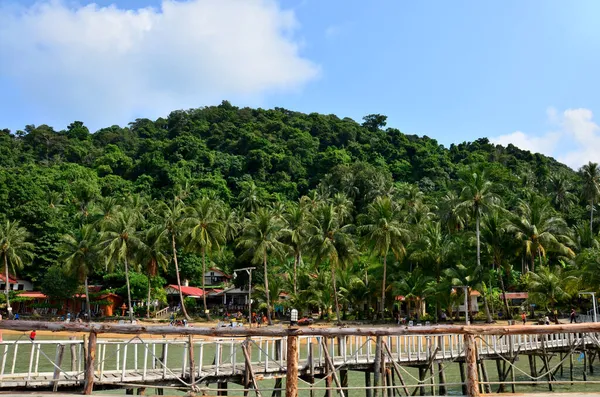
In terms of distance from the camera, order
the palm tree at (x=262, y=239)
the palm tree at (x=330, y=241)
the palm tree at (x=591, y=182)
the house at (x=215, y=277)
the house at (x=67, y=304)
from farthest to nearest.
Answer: the house at (x=215, y=277) → the palm tree at (x=591, y=182) → the house at (x=67, y=304) → the palm tree at (x=262, y=239) → the palm tree at (x=330, y=241)

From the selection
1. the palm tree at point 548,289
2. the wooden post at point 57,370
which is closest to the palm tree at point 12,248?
the wooden post at point 57,370

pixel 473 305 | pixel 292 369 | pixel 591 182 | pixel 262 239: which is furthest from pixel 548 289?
pixel 292 369

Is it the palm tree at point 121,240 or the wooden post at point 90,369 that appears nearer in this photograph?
the wooden post at point 90,369

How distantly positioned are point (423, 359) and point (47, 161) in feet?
316

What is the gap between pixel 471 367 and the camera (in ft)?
25.3

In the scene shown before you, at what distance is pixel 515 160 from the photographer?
310ft

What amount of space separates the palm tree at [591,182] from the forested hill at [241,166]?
472 centimetres

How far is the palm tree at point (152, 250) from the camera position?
53.6 m

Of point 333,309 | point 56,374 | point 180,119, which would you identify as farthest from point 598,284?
point 180,119

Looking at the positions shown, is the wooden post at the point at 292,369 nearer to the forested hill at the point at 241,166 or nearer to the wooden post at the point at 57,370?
the wooden post at the point at 57,370

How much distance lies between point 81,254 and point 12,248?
30.4 ft

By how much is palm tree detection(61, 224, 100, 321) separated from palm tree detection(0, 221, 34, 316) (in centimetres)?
689

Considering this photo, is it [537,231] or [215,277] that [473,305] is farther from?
[215,277]

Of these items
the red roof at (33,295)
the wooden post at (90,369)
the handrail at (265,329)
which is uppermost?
the red roof at (33,295)
